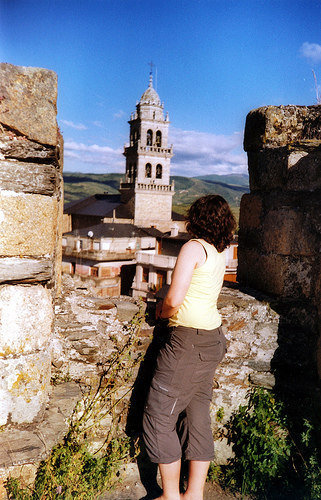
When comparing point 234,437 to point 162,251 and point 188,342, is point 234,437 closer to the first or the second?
point 188,342

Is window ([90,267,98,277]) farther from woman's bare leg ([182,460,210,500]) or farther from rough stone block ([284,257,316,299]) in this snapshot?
woman's bare leg ([182,460,210,500])

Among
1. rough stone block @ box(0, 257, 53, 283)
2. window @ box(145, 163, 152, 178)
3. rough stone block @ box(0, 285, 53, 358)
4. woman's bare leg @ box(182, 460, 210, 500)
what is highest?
window @ box(145, 163, 152, 178)

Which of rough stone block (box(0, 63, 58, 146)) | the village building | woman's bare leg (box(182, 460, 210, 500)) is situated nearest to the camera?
rough stone block (box(0, 63, 58, 146))

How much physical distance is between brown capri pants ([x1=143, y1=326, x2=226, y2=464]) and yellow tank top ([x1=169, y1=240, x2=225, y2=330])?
0.17ft

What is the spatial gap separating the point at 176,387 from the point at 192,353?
0.22 meters

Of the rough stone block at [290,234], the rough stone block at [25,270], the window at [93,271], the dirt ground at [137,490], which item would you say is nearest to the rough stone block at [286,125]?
the rough stone block at [290,234]

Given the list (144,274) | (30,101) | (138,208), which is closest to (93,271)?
(144,274)

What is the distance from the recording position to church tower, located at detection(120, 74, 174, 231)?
1671 inches

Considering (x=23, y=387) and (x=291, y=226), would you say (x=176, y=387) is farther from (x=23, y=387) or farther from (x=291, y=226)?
(x=291, y=226)

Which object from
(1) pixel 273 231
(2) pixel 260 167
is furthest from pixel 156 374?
(2) pixel 260 167

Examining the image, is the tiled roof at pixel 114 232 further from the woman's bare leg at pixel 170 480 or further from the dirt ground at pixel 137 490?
the woman's bare leg at pixel 170 480

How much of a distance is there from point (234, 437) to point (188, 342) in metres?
1.03

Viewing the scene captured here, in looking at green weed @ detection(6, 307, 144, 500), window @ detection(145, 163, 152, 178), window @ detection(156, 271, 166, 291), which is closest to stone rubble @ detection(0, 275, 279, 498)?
green weed @ detection(6, 307, 144, 500)

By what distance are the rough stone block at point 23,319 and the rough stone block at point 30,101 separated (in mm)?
831
